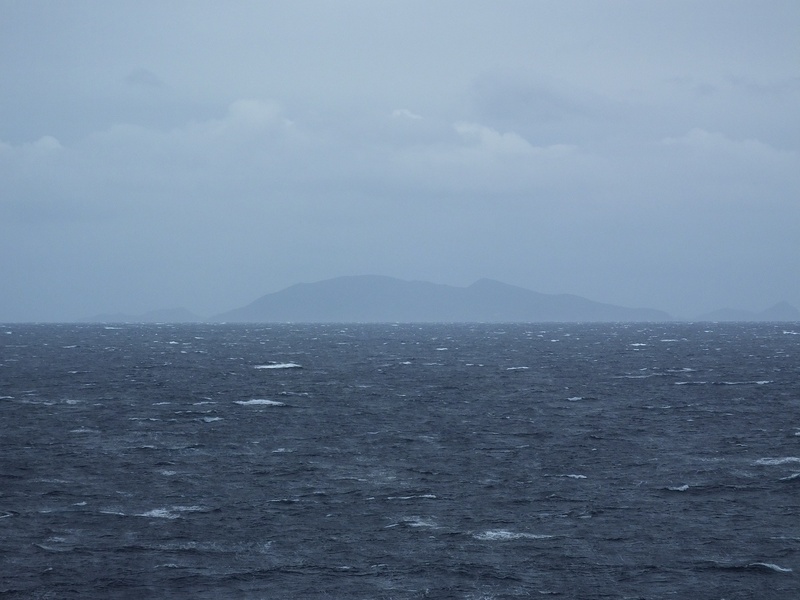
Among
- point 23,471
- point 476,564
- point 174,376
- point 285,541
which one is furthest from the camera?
point 174,376

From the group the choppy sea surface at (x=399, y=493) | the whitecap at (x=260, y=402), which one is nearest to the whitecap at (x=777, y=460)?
the choppy sea surface at (x=399, y=493)

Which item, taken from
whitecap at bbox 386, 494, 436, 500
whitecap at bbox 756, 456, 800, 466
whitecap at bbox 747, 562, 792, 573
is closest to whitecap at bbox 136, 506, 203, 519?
whitecap at bbox 386, 494, 436, 500

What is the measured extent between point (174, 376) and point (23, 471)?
5321 cm

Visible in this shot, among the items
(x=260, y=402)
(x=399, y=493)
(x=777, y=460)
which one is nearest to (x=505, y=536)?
(x=399, y=493)

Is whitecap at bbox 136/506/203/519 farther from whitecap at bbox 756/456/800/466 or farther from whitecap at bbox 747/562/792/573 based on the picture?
whitecap at bbox 756/456/800/466

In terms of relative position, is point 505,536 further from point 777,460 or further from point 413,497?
point 777,460

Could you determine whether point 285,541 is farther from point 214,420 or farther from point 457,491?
point 214,420

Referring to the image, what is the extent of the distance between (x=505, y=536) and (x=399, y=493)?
7378mm

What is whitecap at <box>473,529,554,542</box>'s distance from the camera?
30.8 meters

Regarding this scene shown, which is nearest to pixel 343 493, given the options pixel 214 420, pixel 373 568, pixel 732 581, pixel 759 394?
pixel 373 568

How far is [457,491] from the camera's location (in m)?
37.8

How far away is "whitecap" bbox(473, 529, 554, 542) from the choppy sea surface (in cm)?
11

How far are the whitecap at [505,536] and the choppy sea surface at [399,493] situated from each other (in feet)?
0.37

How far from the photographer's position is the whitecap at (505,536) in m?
30.8
